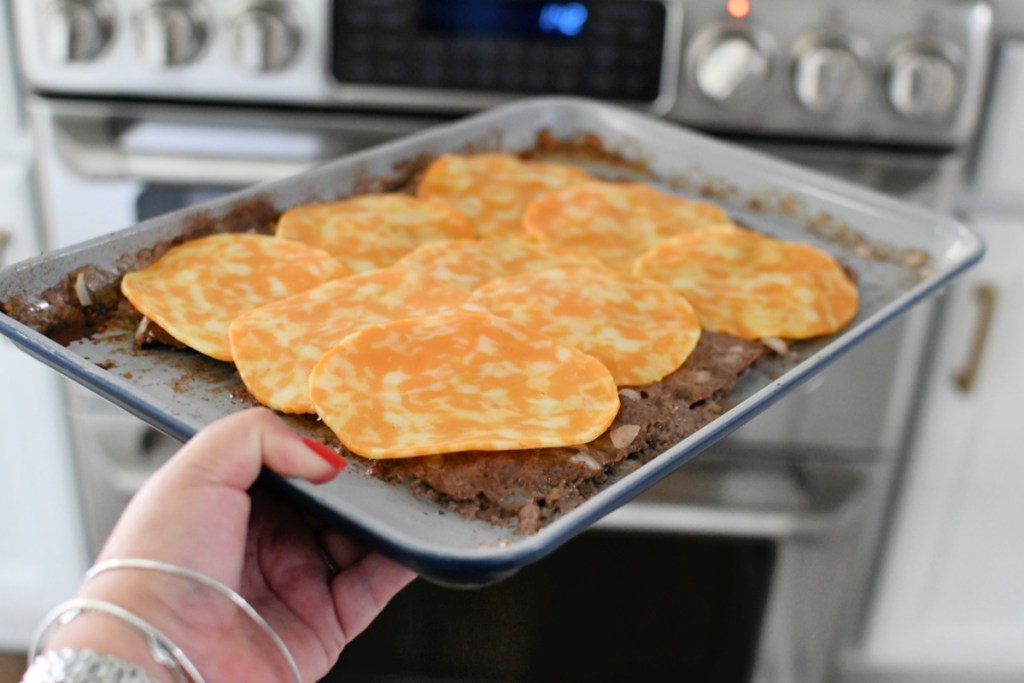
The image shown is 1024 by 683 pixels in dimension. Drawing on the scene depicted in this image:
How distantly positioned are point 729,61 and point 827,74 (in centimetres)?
11

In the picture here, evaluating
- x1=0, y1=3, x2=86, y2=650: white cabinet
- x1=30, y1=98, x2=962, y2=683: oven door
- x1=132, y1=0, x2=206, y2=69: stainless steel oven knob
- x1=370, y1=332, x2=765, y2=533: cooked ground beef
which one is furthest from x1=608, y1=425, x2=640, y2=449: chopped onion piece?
x1=0, y1=3, x2=86, y2=650: white cabinet

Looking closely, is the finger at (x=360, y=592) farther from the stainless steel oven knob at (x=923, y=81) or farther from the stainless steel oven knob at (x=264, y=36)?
the stainless steel oven knob at (x=923, y=81)

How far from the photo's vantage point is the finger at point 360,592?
761 millimetres

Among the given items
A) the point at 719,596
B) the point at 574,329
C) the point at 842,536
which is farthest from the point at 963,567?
the point at 574,329

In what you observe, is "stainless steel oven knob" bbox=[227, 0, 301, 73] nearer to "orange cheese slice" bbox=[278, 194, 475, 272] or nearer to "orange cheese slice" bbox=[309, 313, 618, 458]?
"orange cheese slice" bbox=[278, 194, 475, 272]

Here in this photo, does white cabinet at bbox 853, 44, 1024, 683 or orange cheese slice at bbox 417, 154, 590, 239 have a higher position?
→ orange cheese slice at bbox 417, 154, 590, 239

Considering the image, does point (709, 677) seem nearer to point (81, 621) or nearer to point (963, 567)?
point (963, 567)

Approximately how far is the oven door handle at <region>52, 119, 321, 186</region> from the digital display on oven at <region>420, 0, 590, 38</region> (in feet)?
0.75

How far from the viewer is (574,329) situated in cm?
83

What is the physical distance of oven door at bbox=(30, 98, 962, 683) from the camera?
1222 millimetres

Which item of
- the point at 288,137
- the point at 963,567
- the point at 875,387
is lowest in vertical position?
the point at 963,567

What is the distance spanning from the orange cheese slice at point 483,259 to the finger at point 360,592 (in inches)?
9.8

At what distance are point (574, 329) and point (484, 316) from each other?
79 mm

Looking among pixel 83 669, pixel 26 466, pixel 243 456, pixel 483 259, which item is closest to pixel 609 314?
pixel 483 259
